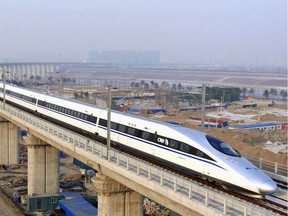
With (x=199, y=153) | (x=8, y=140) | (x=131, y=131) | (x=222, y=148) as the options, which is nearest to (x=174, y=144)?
(x=199, y=153)

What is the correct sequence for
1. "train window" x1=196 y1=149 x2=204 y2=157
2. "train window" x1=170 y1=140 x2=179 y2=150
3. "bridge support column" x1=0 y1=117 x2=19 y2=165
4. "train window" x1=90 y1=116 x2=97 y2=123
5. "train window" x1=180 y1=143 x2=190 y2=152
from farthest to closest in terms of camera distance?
"bridge support column" x1=0 y1=117 x2=19 y2=165
"train window" x1=90 y1=116 x2=97 y2=123
"train window" x1=170 y1=140 x2=179 y2=150
"train window" x1=180 y1=143 x2=190 y2=152
"train window" x1=196 y1=149 x2=204 y2=157

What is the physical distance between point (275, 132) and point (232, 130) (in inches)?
386

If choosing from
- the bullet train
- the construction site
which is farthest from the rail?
the construction site

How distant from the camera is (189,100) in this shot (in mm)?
136875

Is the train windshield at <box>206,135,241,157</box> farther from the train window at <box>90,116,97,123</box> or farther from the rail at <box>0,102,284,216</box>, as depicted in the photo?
the train window at <box>90,116,97,123</box>

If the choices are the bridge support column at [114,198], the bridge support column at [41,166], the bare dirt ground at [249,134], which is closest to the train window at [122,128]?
the bridge support column at [114,198]

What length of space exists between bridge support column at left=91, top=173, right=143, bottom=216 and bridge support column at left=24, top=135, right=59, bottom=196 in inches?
676

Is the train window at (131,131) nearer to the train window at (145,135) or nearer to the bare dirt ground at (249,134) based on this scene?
the train window at (145,135)

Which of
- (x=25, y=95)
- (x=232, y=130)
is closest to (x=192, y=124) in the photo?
(x=232, y=130)

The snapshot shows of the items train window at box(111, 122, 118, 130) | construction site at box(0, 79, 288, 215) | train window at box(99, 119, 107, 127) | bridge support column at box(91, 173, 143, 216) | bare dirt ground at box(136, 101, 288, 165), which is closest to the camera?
bridge support column at box(91, 173, 143, 216)

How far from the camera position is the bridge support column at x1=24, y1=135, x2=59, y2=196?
4147cm

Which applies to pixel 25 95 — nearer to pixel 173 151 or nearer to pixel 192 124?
pixel 173 151

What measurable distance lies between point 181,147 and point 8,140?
42.6 m

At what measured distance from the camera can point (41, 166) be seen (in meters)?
41.8
